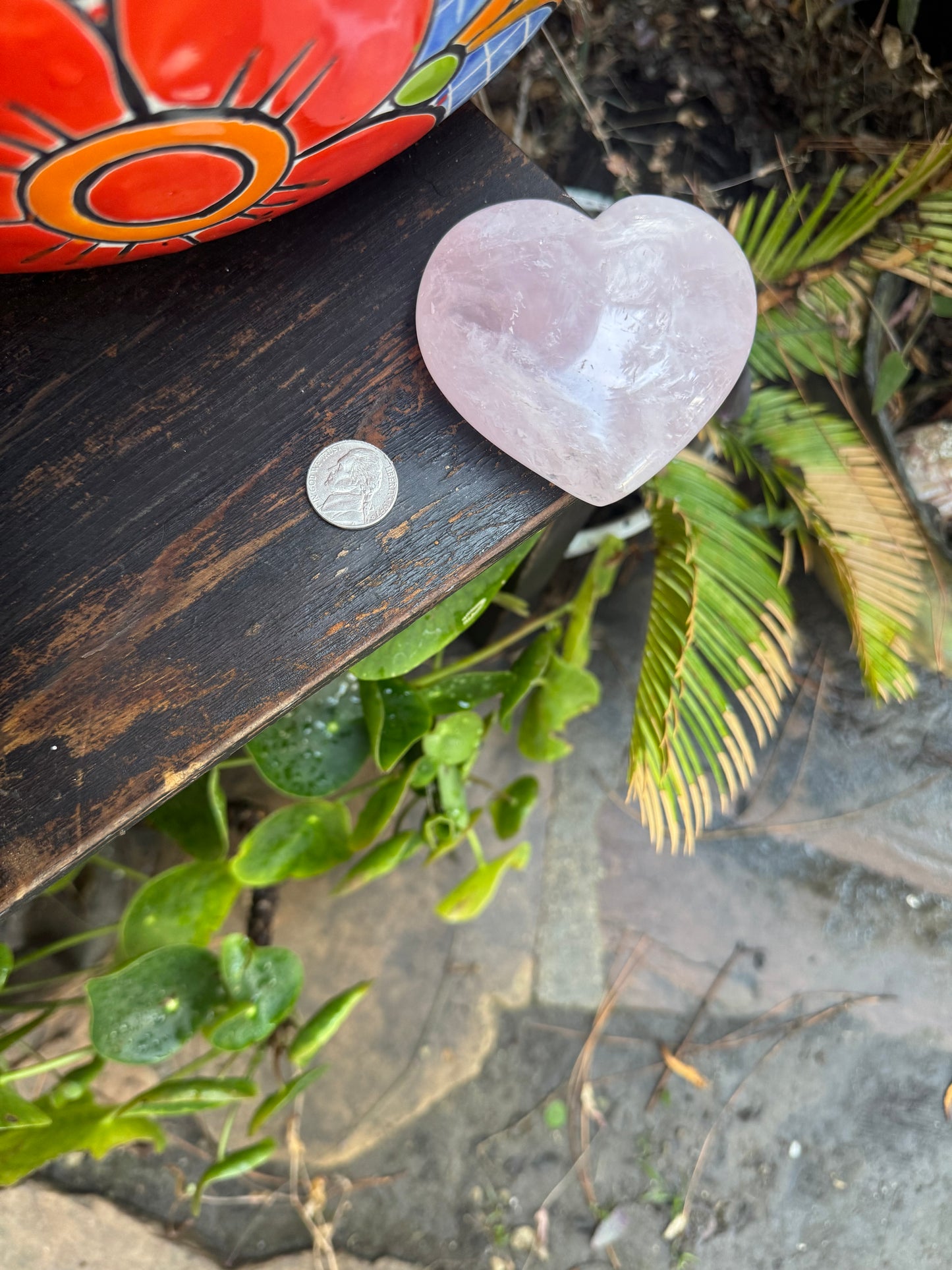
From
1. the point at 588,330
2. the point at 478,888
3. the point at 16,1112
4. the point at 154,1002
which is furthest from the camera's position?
the point at 478,888

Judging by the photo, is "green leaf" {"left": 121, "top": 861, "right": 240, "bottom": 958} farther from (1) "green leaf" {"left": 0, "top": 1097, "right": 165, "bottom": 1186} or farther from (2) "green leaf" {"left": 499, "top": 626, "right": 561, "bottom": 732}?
(2) "green leaf" {"left": 499, "top": 626, "right": 561, "bottom": 732}

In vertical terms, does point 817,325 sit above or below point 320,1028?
above

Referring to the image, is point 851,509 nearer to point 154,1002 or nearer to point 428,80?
point 428,80

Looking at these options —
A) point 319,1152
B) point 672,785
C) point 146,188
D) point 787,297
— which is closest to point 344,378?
point 146,188

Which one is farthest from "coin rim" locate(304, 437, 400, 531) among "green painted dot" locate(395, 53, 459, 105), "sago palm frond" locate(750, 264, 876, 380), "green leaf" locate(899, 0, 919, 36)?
"green leaf" locate(899, 0, 919, 36)

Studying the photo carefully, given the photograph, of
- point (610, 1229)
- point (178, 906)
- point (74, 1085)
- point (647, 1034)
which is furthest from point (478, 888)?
point (610, 1229)

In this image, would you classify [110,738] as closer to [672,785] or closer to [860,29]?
[672,785]
